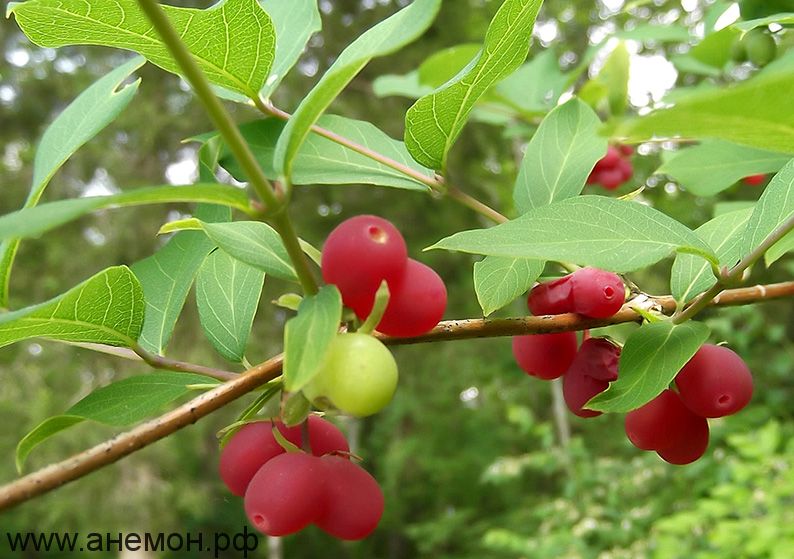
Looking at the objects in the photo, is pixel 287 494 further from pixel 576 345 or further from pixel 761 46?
pixel 761 46

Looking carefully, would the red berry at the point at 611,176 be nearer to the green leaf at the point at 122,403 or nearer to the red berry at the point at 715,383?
the red berry at the point at 715,383

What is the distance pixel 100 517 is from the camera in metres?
5.45

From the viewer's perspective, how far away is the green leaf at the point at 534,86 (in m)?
1.64

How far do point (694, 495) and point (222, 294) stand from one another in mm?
3745

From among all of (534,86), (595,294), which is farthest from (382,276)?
(534,86)

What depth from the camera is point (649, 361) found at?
0.56 m

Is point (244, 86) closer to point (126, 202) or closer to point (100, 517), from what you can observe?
point (126, 202)

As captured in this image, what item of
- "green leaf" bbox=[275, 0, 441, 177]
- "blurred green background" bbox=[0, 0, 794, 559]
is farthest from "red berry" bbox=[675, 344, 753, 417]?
"blurred green background" bbox=[0, 0, 794, 559]

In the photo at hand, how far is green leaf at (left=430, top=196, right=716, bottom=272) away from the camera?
0.48m

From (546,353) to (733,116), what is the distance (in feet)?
1.25

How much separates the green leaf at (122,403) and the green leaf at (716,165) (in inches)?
26.8

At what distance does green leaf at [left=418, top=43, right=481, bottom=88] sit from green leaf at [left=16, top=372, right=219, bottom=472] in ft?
2.90

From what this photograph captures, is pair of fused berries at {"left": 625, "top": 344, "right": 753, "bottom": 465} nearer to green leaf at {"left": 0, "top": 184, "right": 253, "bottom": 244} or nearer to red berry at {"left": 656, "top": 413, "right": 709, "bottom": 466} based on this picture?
red berry at {"left": 656, "top": 413, "right": 709, "bottom": 466}

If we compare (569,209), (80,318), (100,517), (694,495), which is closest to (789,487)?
(694,495)
